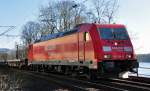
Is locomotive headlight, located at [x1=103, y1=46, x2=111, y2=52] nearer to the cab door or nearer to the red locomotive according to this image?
the red locomotive

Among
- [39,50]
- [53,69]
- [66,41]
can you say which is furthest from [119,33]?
[39,50]

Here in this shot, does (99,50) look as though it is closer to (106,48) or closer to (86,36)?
(106,48)

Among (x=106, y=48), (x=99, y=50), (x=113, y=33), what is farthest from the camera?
(x=113, y=33)

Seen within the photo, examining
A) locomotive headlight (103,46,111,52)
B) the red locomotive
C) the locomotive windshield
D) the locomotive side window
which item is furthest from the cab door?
locomotive headlight (103,46,111,52)

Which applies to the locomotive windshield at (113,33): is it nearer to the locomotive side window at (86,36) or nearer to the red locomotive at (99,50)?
the red locomotive at (99,50)

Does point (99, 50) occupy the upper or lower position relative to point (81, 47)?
lower

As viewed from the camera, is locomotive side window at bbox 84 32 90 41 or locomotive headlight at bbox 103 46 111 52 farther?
locomotive side window at bbox 84 32 90 41

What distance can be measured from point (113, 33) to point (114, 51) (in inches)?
54.6

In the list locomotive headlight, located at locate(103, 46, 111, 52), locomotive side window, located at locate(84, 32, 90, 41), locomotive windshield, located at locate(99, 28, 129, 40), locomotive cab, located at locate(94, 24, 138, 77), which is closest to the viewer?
locomotive cab, located at locate(94, 24, 138, 77)

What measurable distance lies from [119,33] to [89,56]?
2373 millimetres

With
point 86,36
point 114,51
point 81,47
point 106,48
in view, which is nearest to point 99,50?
point 106,48

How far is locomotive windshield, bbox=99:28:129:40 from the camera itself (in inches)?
904

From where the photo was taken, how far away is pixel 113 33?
23266mm

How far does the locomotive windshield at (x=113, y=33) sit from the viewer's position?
75.4 feet
